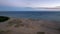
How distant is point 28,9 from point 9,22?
0.64ft

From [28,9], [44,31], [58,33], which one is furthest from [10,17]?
[58,33]

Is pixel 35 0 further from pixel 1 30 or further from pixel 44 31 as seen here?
pixel 1 30

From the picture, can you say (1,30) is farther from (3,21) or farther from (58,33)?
(58,33)

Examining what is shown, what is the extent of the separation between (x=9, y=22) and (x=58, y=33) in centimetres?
41

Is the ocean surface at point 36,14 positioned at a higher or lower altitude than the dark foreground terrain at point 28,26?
higher

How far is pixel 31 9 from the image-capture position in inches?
26.9

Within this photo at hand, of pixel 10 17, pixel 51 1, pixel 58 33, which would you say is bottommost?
pixel 58 33

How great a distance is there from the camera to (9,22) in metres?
0.66

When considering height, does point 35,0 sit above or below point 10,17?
above

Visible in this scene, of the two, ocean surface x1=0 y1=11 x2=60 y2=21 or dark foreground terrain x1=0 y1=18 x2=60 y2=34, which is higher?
ocean surface x1=0 y1=11 x2=60 y2=21

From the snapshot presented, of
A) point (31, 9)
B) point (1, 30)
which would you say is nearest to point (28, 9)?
point (31, 9)

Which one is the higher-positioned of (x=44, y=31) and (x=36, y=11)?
(x=36, y=11)

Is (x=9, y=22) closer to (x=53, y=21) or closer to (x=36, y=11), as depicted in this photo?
(x=36, y=11)

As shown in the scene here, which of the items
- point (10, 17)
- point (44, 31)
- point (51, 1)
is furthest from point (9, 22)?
point (51, 1)
